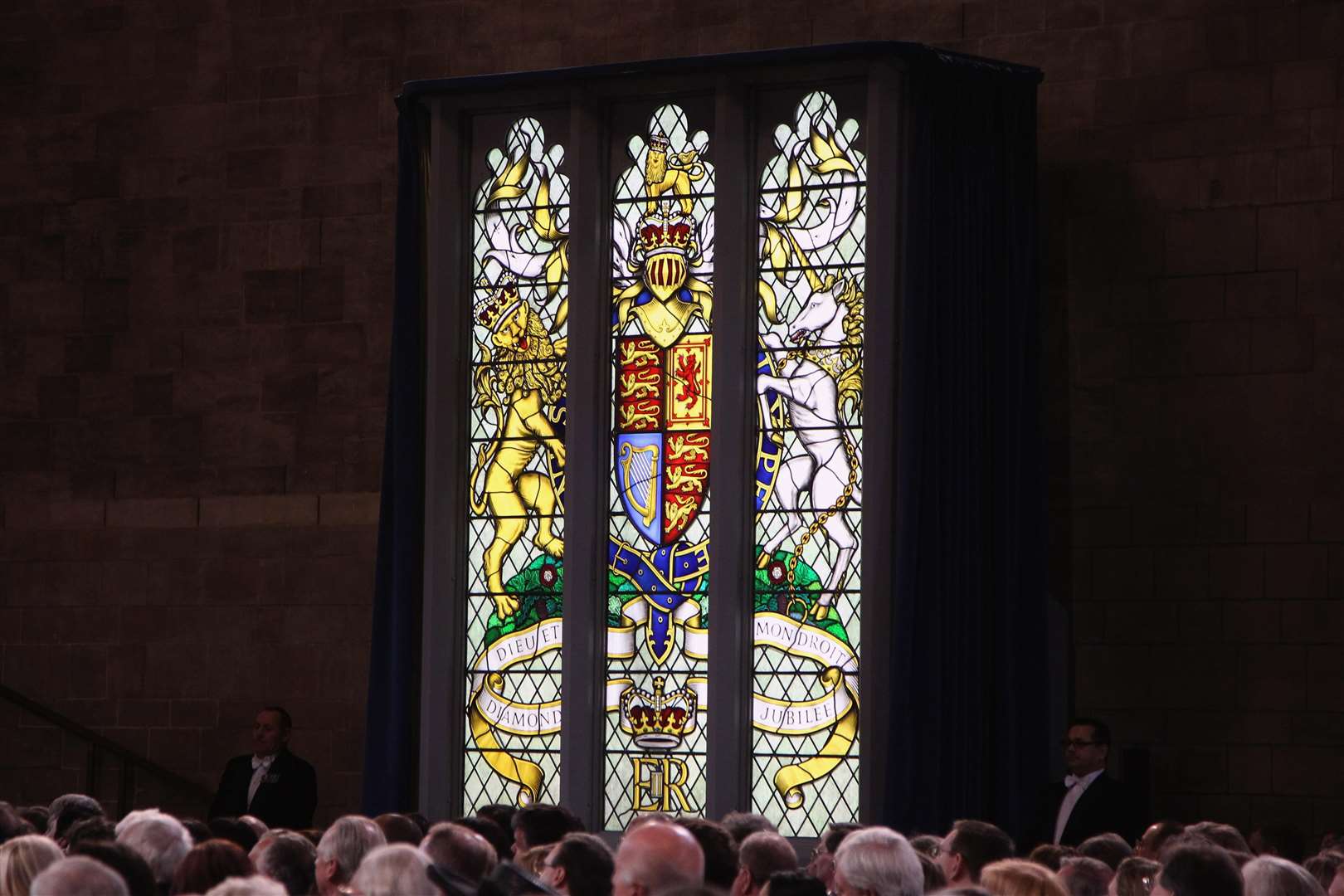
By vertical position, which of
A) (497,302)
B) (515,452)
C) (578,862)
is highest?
(497,302)

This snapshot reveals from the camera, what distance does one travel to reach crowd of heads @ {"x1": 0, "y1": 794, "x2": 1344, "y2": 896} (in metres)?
4.14

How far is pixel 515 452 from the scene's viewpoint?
365 inches
